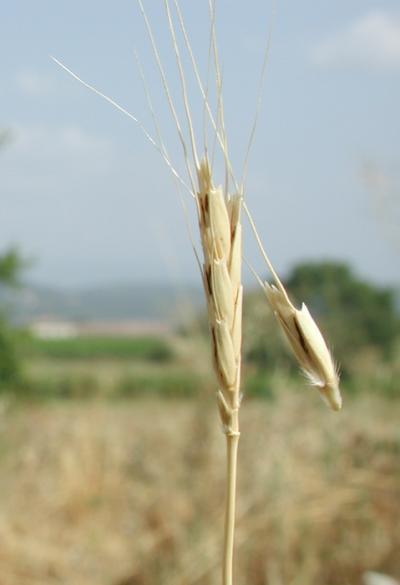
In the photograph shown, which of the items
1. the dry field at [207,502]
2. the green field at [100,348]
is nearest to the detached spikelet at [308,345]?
the dry field at [207,502]

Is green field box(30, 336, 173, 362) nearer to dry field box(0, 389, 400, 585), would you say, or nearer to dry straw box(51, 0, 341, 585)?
dry field box(0, 389, 400, 585)

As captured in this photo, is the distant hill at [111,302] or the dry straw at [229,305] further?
the distant hill at [111,302]

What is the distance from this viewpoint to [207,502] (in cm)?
450

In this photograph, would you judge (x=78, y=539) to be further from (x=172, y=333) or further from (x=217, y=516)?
(x=172, y=333)

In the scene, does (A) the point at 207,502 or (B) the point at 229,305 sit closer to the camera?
(B) the point at 229,305

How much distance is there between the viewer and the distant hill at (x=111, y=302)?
544 cm

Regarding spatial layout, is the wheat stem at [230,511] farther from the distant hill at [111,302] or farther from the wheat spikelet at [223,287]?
the distant hill at [111,302]

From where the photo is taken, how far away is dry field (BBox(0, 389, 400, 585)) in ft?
12.9

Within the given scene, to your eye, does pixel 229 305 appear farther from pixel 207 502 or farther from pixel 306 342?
pixel 207 502

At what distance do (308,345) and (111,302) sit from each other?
15.6m

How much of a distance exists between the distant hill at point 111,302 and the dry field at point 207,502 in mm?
642


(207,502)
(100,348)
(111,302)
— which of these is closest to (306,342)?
(207,502)

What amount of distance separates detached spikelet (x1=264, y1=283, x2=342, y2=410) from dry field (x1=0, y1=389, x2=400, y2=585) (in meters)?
3.20

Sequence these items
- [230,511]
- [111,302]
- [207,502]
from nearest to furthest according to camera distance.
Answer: [230,511], [207,502], [111,302]
